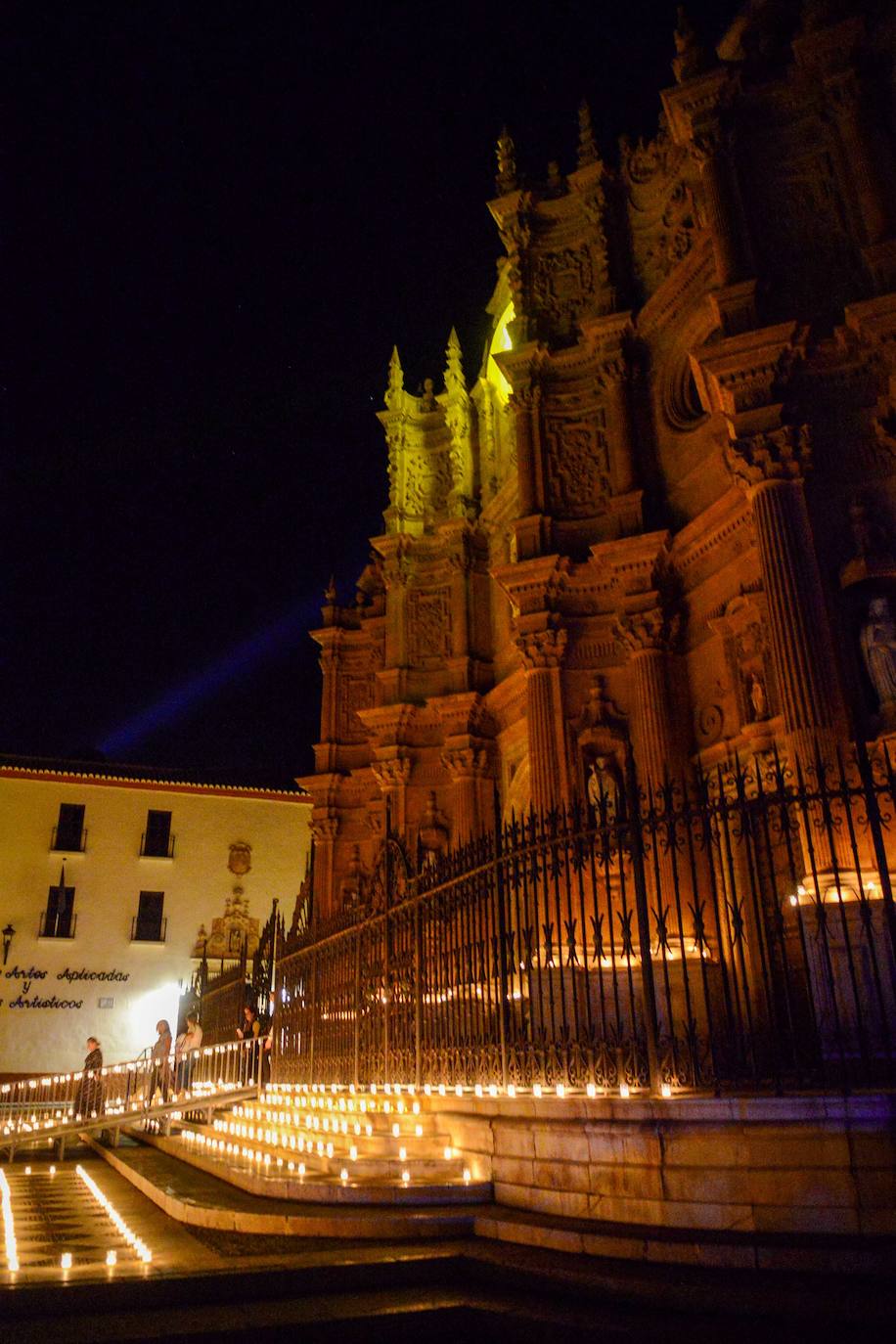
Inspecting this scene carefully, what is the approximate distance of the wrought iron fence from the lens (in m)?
6.39

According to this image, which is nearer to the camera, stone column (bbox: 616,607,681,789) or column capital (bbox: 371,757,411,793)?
stone column (bbox: 616,607,681,789)

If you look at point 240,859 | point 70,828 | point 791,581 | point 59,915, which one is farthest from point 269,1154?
point 240,859

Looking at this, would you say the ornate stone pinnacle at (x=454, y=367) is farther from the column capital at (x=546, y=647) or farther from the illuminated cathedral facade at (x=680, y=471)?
the column capital at (x=546, y=647)

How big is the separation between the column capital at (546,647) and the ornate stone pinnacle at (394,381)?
11.2 metres

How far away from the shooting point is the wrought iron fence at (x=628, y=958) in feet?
21.0

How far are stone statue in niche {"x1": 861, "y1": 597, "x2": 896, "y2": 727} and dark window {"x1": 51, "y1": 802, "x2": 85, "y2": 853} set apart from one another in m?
27.1

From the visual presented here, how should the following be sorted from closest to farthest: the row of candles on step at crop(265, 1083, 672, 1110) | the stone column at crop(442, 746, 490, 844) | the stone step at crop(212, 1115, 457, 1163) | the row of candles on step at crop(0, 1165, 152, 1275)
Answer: the row of candles on step at crop(0, 1165, 152, 1275), the row of candles on step at crop(265, 1083, 672, 1110), the stone step at crop(212, 1115, 457, 1163), the stone column at crop(442, 746, 490, 844)

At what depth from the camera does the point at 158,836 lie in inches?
1302

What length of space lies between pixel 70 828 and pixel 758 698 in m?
25.4

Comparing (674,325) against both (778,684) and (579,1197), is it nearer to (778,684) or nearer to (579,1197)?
(778,684)

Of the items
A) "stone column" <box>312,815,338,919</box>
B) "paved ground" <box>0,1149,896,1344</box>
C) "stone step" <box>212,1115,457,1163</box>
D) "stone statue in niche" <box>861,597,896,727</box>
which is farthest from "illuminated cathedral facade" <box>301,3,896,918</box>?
"paved ground" <box>0,1149,896,1344</box>

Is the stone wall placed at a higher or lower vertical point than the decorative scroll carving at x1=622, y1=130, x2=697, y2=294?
lower

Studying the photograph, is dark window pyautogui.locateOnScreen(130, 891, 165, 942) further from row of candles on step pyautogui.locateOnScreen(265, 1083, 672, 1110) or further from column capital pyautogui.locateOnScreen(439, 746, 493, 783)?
row of candles on step pyautogui.locateOnScreen(265, 1083, 672, 1110)

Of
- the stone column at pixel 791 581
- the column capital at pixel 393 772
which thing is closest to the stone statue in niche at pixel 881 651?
the stone column at pixel 791 581
